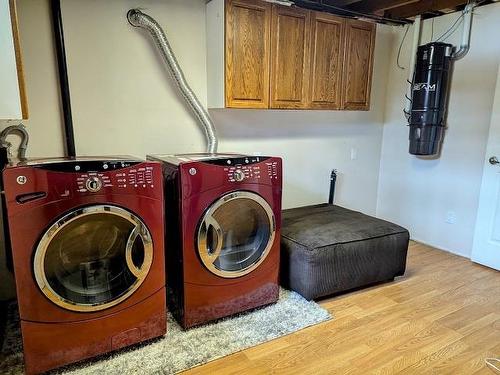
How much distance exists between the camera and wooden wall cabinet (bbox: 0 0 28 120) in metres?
1.58

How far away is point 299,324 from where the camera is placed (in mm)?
2262

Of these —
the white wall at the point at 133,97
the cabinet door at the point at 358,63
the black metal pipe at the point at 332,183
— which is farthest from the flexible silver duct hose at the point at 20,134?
the black metal pipe at the point at 332,183

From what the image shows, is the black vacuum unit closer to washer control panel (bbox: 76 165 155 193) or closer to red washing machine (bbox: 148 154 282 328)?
red washing machine (bbox: 148 154 282 328)

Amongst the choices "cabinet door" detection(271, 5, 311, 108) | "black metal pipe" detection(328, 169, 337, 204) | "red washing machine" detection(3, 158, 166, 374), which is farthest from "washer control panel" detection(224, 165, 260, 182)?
"black metal pipe" detection(328, 169, 337, 204)

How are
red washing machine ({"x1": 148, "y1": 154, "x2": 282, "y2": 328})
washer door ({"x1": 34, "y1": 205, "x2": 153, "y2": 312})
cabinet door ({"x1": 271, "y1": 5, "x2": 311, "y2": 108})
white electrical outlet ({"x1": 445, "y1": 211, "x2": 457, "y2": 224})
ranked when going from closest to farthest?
washer door ({"x1": 34, "y1": 205, "x2": 153, "y2": 312}), red washing machine ({"x1": 148, "y1": 154, "x2": 282, "y2": 328}), cabinet door ({"x1": 271, "y1": 5, "x2": 311, "y2": 108}), white electrical outlet ({"x1": 445, "y1": 211, "x2": 457, "y2": 224})

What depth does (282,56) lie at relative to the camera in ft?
9.25

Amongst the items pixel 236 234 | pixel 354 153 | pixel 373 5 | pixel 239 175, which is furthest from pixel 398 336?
pixel 373 5

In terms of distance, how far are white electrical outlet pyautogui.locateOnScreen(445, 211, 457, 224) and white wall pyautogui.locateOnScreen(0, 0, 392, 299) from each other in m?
1.41

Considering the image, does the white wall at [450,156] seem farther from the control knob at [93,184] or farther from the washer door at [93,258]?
the control knob at [93,184]

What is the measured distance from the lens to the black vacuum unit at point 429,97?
10.3ft

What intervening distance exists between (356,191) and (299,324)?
212 cm

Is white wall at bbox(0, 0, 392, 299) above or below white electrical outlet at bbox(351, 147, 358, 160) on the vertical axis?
above

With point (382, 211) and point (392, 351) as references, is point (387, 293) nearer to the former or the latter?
point (392, 351)

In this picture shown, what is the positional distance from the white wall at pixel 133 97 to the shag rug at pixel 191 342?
0.73 m
